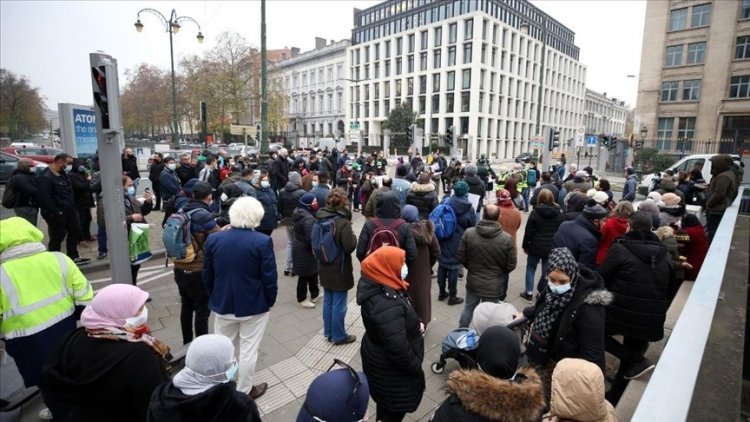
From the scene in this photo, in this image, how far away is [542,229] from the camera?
591 centimetres

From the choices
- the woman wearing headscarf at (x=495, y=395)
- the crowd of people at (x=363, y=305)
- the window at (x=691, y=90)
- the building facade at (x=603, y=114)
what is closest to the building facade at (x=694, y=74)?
the window at (x=691, y=90)

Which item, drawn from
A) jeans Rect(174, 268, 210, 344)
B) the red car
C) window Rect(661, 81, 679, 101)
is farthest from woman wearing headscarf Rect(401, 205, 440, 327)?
window Rect(661, 81, 679, 101)

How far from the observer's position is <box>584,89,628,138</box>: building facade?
91688mm

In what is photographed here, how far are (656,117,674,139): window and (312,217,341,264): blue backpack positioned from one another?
37.8 metres

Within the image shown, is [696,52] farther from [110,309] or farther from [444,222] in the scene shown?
[110,309]

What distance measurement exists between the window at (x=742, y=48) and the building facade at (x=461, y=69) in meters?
27.6

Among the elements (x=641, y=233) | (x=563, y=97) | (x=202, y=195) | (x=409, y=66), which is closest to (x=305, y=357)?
(x=202, y=195)

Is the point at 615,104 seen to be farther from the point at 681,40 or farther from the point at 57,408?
the point at 57,408

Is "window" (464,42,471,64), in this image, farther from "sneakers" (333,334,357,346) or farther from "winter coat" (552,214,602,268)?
"sneakers" (333,334,357,346)

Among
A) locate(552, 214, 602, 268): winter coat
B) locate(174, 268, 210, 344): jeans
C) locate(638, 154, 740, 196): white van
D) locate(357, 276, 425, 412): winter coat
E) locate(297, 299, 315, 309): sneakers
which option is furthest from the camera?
locate(638, 154, 740, 196): white van

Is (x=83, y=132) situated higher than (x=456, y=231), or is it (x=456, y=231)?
(x=83, y=132)

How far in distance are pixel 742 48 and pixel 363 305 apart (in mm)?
39822

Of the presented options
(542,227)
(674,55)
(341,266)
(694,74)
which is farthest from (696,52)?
(341,266)

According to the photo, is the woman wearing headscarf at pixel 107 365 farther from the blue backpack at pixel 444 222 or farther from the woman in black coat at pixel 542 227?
the woman in black coat at pixel 542 227
